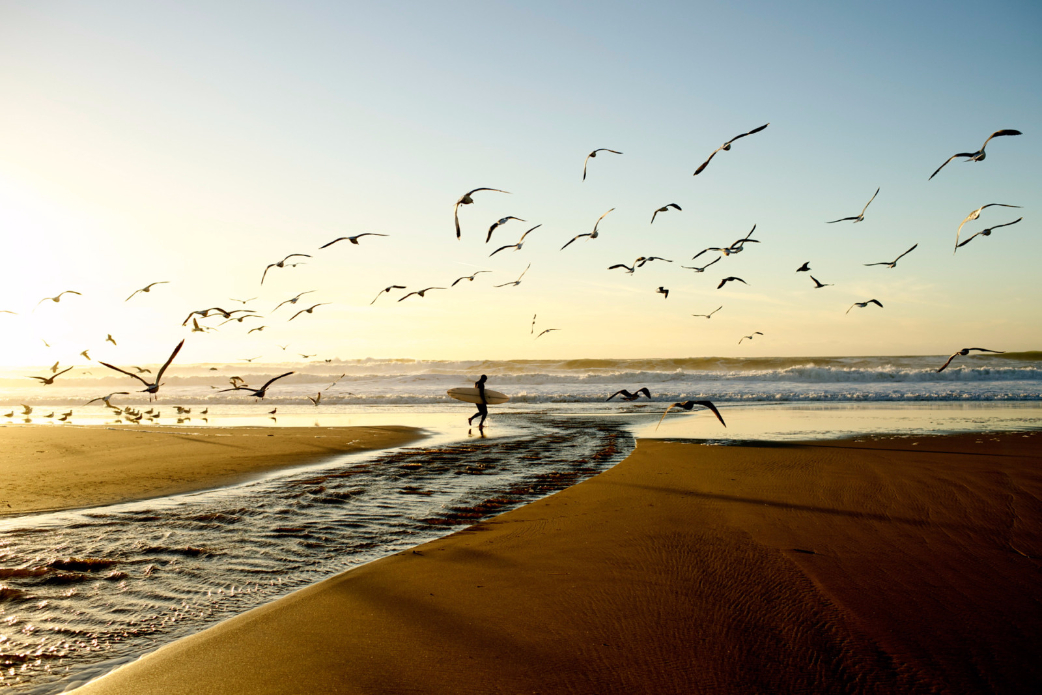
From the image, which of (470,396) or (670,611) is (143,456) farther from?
(670,611)

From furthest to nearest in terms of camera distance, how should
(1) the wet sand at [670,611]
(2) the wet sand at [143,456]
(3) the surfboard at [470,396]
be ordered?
1. (3) the surfboard at [470,396]
2. (2) the wet sand at [143,456]
3. (1) the wet sand at [670,611]

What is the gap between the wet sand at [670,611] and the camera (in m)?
3.06

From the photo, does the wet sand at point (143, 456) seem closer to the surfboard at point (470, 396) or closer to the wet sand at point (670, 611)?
the surfboard at point (470, 396)

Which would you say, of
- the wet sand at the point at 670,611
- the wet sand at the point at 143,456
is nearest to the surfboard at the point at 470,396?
the wet sand at the point at 143,456

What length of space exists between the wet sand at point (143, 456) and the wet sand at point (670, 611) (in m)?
4.88

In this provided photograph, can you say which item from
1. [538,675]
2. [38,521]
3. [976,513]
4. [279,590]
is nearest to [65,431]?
[38,521]

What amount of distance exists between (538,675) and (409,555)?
88.5 inches

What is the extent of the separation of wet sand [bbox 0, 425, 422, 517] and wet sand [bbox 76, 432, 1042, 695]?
488cm

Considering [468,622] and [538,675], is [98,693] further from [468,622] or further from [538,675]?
[538,675]

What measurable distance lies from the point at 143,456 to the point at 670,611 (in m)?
10.4

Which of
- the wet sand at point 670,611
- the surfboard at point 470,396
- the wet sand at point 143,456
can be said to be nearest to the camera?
the wet sand at point 670,611

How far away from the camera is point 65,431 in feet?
48.4

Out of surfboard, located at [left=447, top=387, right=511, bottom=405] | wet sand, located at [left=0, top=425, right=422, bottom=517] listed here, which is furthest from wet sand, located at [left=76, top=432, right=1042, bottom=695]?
surfboard, located at [left=447, top=387, right=511, bottom=405]

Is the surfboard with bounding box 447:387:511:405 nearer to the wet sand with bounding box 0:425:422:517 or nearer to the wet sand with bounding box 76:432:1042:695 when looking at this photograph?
the wet sand with bounding box 0:425:422:517
